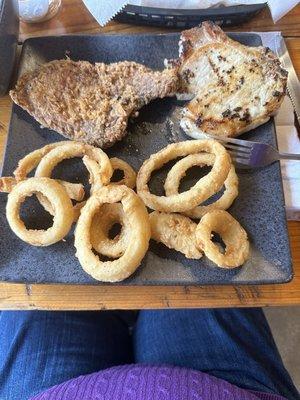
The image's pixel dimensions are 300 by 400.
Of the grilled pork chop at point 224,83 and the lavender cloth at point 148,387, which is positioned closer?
the lavender cloth at point 148,387

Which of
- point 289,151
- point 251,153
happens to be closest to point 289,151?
point 289,151

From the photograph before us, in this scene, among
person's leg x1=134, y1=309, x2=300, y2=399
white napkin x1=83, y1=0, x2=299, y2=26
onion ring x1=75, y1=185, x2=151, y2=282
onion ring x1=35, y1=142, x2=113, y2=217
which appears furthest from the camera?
white napkin x1=83, y1=0, x2=299, y2=26

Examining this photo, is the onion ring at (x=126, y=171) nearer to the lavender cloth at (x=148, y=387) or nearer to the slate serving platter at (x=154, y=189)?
the slate serving platter at (x=154, y=189)

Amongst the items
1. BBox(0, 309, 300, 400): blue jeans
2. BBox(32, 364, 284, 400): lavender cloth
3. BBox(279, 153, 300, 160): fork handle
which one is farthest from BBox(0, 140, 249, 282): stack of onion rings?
BBox(0, 309, 300, 400): blue jeans

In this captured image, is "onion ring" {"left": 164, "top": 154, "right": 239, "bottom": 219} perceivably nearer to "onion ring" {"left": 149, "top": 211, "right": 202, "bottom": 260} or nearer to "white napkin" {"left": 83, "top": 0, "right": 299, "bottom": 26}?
"onion ring" {"left": 149, "top": 211, "right": 202, "bottom": 260}

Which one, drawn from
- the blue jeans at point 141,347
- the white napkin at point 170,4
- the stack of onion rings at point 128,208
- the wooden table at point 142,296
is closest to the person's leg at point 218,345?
the blue jeans at point 141,347

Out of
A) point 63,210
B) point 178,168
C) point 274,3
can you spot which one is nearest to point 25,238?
point 63,210
